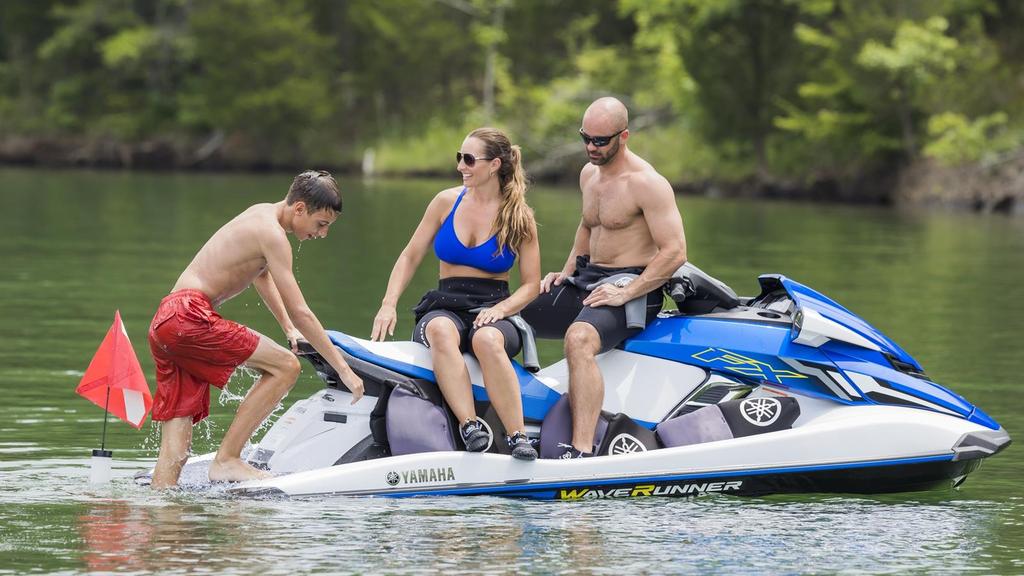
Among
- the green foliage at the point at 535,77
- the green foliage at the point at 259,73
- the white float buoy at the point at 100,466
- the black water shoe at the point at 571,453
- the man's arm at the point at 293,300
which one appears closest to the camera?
the man's arm at the point at 293,300

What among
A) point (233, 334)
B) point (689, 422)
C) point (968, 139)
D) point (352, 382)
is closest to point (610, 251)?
point (689, 422)

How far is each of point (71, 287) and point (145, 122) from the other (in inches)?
1837

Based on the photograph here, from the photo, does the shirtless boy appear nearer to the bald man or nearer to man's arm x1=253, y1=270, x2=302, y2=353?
man's arm x1=253, y1=270, x2=302, y2=353

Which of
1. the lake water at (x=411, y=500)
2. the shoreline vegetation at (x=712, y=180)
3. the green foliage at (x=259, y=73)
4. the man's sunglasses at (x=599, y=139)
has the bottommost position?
the lake water at (x=411, y=500)

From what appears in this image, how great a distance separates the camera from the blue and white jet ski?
7965mm

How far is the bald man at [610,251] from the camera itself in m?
8.09

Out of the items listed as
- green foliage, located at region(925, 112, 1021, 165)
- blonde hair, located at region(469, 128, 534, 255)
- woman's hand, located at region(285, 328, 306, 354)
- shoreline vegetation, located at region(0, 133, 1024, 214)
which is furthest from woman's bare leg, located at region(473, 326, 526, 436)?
green foliage, located at region(925, 112, 1021, 165)

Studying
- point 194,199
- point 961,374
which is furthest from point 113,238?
point 961,374

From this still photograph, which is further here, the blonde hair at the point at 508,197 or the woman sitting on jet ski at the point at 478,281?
the blonde hair at the point at 508,197

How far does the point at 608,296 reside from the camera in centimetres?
819

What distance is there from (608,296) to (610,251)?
363mm

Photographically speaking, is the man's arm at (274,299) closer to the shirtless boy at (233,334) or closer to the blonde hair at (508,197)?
the shirtless boy at (233,334)

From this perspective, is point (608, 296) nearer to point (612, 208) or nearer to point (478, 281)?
point (612, 208)

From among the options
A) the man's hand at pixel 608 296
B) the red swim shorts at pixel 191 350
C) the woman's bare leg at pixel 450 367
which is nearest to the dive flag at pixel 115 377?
the red swim shorts at pixel 191 350
